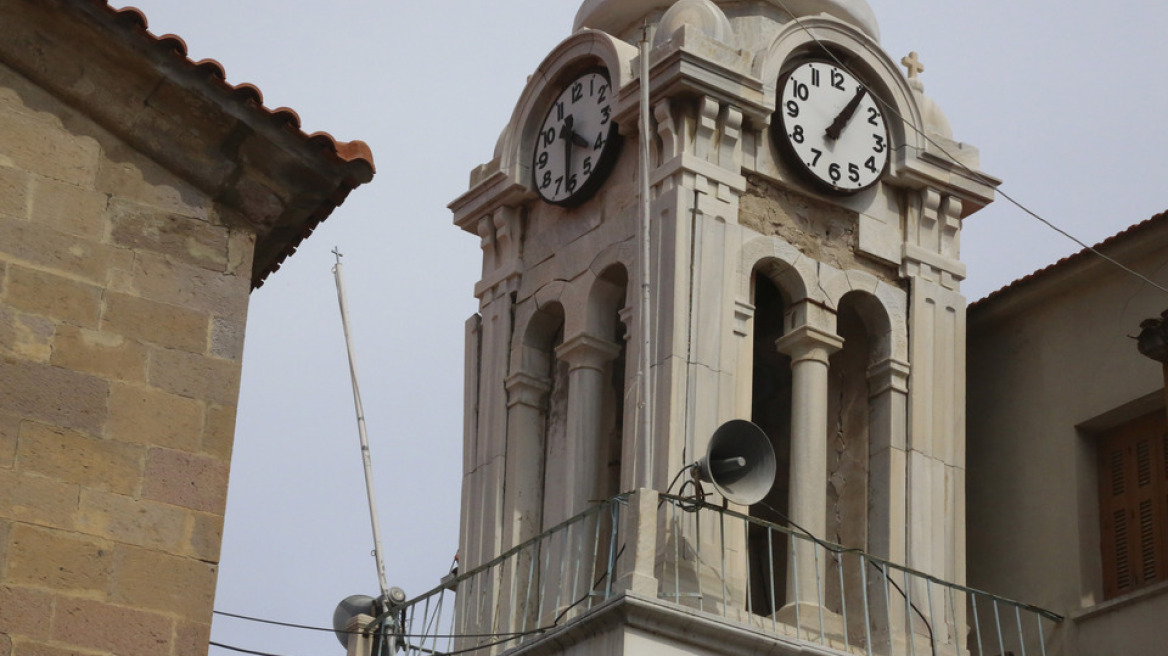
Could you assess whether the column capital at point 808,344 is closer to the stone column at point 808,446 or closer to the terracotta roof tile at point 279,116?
the stone column at point 808,446

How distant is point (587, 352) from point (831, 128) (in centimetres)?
271

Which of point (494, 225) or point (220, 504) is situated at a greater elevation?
point (494, 225)

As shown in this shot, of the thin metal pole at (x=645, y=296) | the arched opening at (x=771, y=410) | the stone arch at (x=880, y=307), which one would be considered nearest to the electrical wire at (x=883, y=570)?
the thin metal pole at (x=645, y=296)

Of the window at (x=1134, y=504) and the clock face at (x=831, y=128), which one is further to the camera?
the clock face at (x=831, y=128)

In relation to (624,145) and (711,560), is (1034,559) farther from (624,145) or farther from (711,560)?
(624,145)

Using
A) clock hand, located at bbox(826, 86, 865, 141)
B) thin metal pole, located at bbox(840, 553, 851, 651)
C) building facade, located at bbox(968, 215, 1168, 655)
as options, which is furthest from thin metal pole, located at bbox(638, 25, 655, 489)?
building facade, located at bbox(968, 215, 1168, 655)

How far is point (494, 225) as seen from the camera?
2191 centimetres

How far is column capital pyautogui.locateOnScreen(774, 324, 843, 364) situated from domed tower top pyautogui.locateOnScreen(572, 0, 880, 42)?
288 centimetres

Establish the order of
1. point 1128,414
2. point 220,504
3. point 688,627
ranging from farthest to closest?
1. point 1128,414
2. point 688,627
3. point 220,504

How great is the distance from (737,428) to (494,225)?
461 centimetres

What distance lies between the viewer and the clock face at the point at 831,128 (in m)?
20.5

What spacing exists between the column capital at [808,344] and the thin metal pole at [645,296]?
132 centimetres

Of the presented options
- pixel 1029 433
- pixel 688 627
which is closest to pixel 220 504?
pixel 688 627

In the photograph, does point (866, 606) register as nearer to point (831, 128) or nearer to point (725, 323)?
point (725, 323)
